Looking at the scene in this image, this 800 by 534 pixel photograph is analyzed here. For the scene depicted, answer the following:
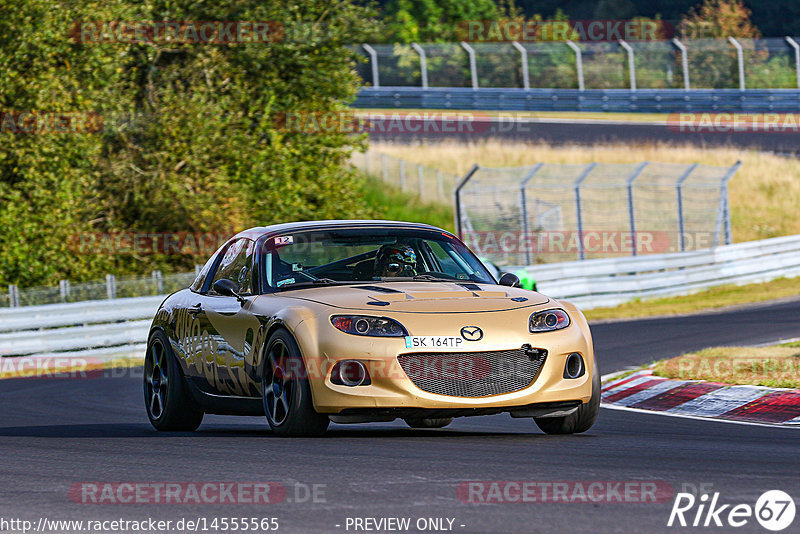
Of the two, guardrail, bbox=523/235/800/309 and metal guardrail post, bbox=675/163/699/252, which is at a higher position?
metal guardrail post, bbox=675/163/699/252

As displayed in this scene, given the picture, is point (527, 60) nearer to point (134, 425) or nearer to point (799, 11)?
point (799, 11)

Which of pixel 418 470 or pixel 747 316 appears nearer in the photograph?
pixel 418 470

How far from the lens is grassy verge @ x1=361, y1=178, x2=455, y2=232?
133 ft

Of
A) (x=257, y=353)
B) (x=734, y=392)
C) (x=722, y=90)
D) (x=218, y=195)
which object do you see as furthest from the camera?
(x=722, y=90)

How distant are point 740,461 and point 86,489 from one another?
321 cm

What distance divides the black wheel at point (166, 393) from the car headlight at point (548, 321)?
281cm

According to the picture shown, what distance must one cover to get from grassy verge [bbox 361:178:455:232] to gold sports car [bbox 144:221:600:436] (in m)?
30.2

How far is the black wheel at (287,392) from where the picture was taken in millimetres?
8109

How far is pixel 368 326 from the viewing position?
8062 mm

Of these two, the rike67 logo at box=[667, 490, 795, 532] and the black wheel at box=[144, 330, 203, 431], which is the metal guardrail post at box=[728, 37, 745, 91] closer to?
the black wheel at box=[144, 330, 203, 431]

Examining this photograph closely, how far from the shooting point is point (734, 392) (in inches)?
423

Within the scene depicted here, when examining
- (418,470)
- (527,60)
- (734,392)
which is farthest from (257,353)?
(527,60)

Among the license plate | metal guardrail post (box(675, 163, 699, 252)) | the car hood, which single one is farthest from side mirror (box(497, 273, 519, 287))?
metal guardrail post (box(675, 163, 699, 252))

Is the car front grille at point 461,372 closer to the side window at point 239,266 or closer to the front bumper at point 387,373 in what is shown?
the front bumper at point 387,373
